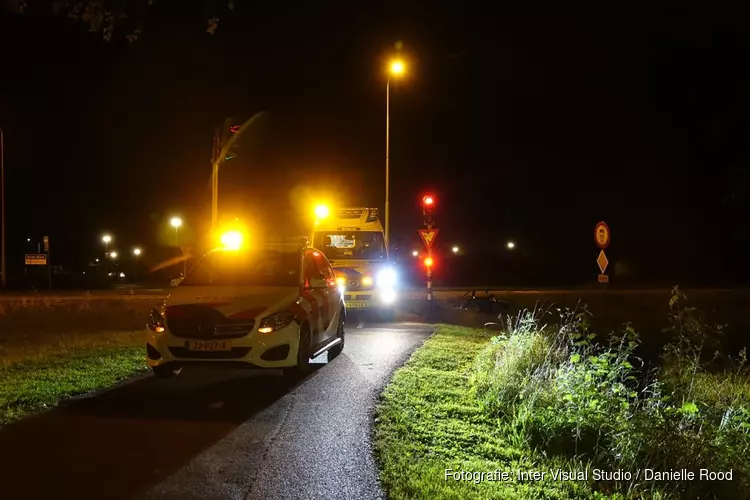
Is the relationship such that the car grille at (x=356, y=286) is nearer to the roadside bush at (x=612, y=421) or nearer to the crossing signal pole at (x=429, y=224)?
the crossing signal pole at (x=429, y=224)

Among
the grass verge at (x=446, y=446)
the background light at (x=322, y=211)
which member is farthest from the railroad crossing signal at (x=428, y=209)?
the grass verge at (x=446, y=446)

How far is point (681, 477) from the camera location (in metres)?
6.37

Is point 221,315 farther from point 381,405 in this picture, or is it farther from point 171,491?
point 171,491

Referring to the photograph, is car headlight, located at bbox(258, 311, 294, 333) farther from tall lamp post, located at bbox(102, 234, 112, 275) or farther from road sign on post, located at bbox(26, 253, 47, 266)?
tall lamp post, located at bbox(102, 234, 112, 275)

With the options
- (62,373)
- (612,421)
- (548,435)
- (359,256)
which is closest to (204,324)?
(62,373)

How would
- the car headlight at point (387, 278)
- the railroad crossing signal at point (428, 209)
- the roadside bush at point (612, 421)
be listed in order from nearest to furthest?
the roadside bush at point (612, 421), the car headlight at point (387, 278), the railroad crossing signal at point (428, 209)

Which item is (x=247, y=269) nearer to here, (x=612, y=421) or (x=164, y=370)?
(x=164, y=370)

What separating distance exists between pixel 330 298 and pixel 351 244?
755 centimetres

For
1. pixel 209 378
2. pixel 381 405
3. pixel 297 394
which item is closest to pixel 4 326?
pixel 209 378

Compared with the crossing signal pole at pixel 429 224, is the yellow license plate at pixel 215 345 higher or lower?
lower

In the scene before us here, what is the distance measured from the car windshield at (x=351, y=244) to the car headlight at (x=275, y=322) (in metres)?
9.28

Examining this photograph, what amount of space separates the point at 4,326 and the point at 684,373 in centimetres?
1487

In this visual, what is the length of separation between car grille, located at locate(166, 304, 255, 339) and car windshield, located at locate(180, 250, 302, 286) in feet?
3.69

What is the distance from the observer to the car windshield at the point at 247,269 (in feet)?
32.3
